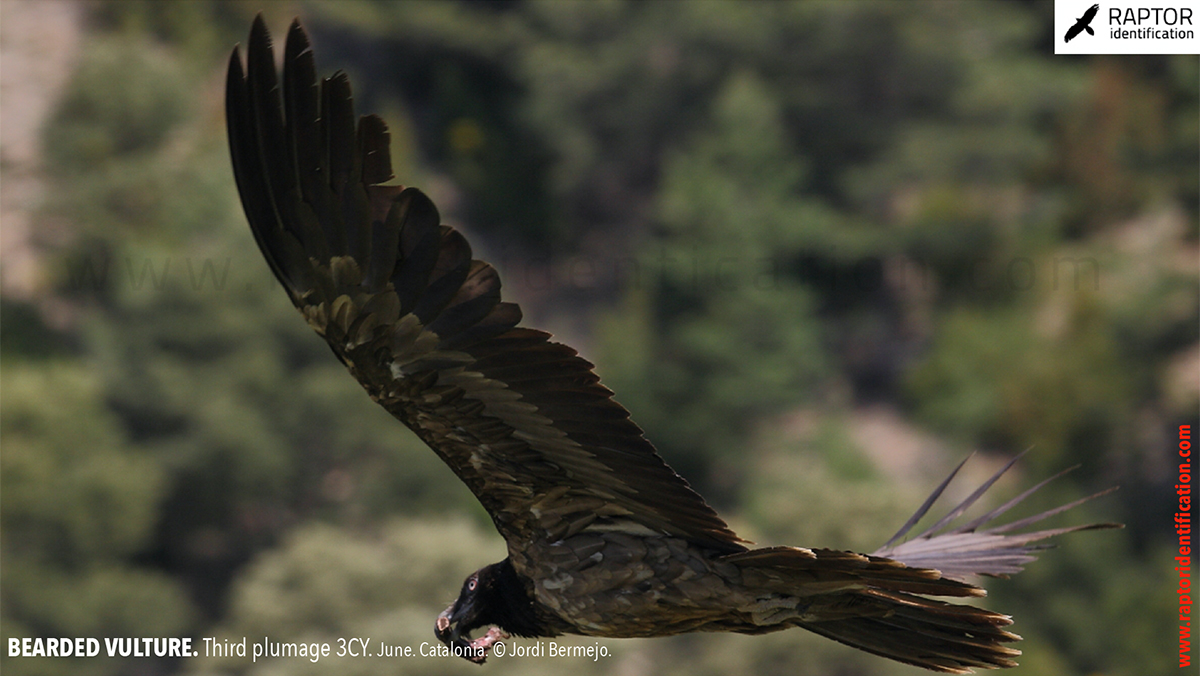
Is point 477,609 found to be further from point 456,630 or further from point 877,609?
point 877,609

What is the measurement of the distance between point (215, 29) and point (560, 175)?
41.4 ft

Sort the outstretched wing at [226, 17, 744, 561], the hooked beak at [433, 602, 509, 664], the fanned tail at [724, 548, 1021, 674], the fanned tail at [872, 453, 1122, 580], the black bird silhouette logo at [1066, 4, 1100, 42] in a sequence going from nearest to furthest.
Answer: the outstretched wing at [226, 17, 744, 561], the fanned tail at [724, 548, 1021, 674], the hooked beak at [433, 602, 509, 664], the fanned tail at [872, 453, 1122, 580], the black bird silhouette logo at [1066, 4, 1100, 42]

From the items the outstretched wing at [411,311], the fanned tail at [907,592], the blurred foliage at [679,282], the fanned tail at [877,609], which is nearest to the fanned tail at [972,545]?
the fanned tail at [907,592]

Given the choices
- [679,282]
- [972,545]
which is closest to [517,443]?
[972,545]

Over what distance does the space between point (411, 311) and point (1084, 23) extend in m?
36.0

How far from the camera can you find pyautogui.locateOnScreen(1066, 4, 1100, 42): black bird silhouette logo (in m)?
33.5

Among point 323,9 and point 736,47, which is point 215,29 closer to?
point 323,9

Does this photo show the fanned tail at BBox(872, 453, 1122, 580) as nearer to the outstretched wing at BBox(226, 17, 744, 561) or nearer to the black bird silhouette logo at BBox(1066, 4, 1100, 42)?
the outstretched wing at BBox(226, 17, 744, 561)

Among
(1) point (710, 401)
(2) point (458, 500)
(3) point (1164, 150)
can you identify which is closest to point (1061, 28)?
(3) point (1164, 150)

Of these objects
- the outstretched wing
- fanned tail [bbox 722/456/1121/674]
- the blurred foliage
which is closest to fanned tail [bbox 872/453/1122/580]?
fanned tail [bbox 722/456/1121/674]

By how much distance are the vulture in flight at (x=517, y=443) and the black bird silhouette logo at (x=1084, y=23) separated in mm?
28311

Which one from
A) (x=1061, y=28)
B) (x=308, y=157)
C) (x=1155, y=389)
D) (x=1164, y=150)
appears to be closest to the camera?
(x=308, y=157)

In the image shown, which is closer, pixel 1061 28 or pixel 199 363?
pixel 199 363

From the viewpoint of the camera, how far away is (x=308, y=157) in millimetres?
5242
